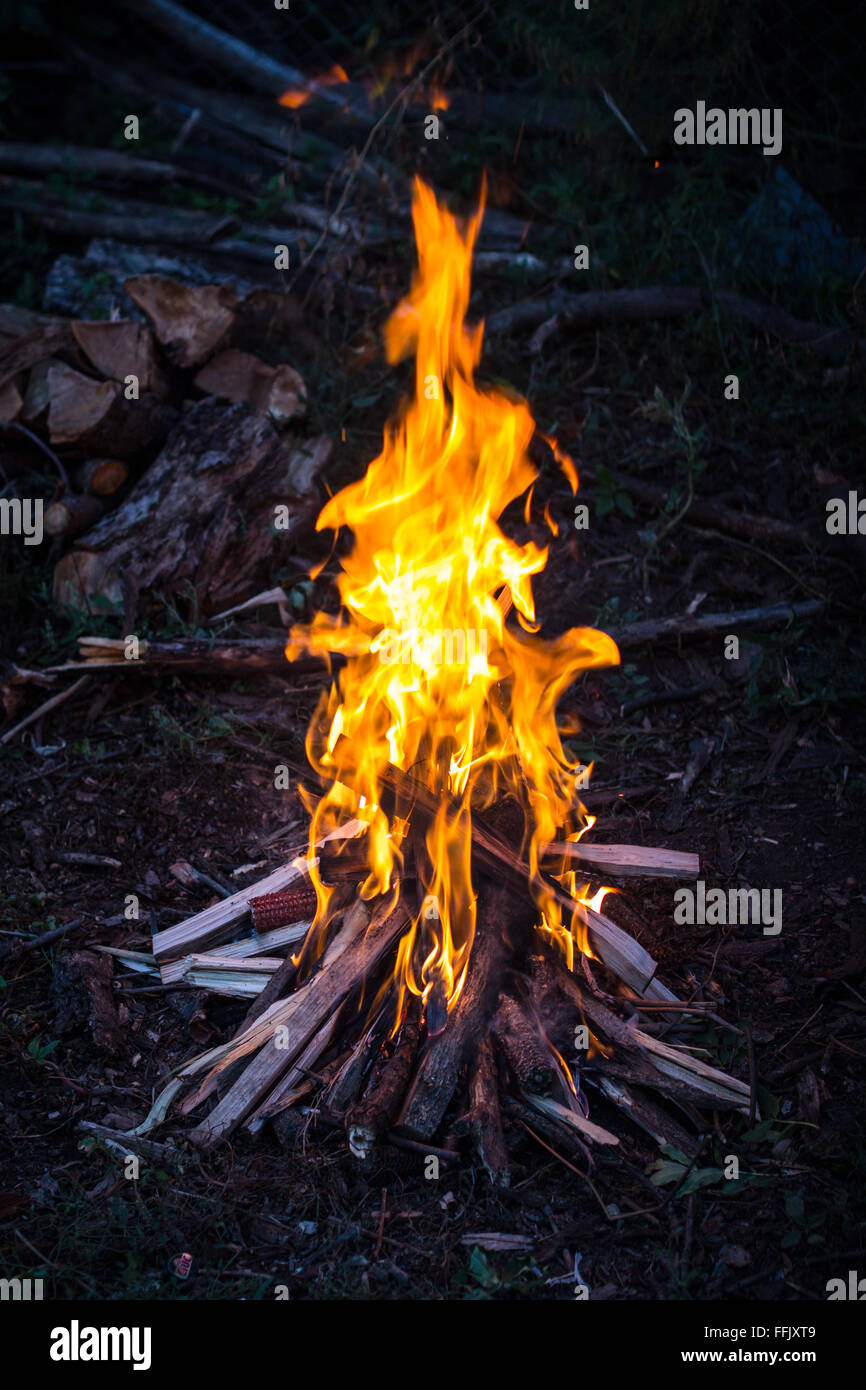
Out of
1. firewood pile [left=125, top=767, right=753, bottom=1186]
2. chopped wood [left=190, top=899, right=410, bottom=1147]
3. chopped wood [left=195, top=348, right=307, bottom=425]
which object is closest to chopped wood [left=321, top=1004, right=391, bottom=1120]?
firewood pile [left=125, top=767, right=753, bottom=1186]

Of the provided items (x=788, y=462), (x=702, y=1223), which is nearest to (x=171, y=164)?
(x=788, y=462)

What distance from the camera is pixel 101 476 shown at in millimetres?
5102

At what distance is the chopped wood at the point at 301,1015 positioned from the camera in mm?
2957

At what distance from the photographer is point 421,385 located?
4.31m

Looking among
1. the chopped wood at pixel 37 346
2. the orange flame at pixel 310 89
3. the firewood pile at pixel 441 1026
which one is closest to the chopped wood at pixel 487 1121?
the firewood pile at pixel 441 1026

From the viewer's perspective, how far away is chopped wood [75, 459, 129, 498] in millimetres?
5086

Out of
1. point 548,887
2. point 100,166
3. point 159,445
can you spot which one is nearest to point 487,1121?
point 548,887

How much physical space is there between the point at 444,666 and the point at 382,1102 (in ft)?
4.40

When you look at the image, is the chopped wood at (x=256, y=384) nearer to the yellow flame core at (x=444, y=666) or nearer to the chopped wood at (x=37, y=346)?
the chopped wood at (x=37, y=346)

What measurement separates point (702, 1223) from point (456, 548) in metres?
2.16

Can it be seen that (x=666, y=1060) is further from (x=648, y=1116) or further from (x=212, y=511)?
(x=212, y=511)

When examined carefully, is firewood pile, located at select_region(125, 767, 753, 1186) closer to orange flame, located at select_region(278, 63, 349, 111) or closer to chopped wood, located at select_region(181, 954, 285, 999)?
chopped wood, located at select_region(181, 954, 285, 999)

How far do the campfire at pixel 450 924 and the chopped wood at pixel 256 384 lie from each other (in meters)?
1.54
